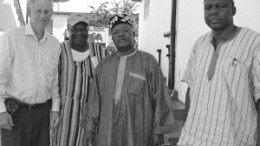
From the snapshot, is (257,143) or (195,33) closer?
(257,143)

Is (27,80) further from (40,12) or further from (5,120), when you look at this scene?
(40,12)

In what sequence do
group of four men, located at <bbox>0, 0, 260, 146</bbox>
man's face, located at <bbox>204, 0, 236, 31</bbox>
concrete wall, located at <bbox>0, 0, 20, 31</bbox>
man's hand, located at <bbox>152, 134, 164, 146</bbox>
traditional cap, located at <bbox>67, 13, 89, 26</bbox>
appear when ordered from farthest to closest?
concrete wall, located at <bbox>0, 0, 20, 31</bbox>
traditional cap, located at <bbox>67, 13, 89, 26</bbox>
man's hand, located at <bbox>152, 134, 164, 146</bbox>
group of four men, located at <bbox>0, 0, 260, 146</bbox>
man's face, located at <bbox>204, 0, 236, 31</bbox>

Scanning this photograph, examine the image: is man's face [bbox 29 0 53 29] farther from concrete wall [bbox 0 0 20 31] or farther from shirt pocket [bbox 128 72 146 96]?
concrete wall [bbox 0 0 20 31]

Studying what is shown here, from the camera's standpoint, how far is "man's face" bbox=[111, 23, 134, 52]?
2639 mm

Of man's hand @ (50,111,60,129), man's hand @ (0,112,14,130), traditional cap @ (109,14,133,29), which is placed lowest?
man's hand @ (50,111,60,129)

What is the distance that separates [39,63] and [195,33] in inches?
95.1

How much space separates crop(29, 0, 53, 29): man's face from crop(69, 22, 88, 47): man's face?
519 mm

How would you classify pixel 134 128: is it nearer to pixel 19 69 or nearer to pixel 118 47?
pixel 118 47

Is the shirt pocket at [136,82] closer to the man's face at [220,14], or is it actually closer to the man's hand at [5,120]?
the man's face at [220,14]

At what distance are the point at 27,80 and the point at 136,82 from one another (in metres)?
0.86

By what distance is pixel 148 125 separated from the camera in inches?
102

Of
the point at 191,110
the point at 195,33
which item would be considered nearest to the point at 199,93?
the point at 191,110

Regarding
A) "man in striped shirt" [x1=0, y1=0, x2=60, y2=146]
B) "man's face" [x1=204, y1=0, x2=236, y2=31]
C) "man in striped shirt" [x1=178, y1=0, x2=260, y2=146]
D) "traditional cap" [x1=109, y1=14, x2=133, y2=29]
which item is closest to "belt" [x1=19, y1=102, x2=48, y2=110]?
"man in striped shirt" [x1=0, y1=0, x2=60, y2=146]

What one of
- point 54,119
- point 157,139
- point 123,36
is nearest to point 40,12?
point 123,36
